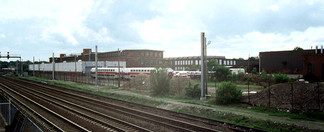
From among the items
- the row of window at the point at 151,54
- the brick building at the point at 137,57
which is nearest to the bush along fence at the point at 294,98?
the brick building at the point at 137,57

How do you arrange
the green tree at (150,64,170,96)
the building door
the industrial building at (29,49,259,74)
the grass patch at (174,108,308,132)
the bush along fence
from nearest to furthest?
the grass patch at (174,108,308,132) < the bush along fence < the green tree at (150,64,170,96) < the building door < the industrial building at (29,49,259,74)

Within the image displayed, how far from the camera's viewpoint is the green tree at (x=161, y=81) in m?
29.2

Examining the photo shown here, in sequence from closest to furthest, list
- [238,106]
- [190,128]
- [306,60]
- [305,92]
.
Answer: [190,128]
[305,92]
[238,106]
[306,60]

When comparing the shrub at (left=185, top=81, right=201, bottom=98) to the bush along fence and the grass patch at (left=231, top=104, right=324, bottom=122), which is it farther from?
the grass patch at (left=231, top=104, right=324, bottom=122)

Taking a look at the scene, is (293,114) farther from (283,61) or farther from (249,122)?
(283,61)

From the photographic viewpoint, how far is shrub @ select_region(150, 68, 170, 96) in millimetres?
29172

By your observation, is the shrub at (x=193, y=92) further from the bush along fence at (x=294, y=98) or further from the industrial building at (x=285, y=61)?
the industrial building at (x=285, y=61)

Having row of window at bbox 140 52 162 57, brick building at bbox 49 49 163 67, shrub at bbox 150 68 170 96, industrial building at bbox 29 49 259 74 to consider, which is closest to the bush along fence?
shrub at bbox 150 68 170 96

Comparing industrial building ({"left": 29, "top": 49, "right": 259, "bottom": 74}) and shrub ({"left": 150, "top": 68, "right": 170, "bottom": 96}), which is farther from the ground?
industrial building ({"left": 29, "top": 49, "right": 259, "bottom": 74})

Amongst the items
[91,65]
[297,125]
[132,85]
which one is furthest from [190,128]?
[91,65]

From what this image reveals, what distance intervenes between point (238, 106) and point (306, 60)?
33.5 m

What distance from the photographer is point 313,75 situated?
41.4 metres

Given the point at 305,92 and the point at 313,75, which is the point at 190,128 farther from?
the point at 313,75

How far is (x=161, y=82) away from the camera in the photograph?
2930cm
